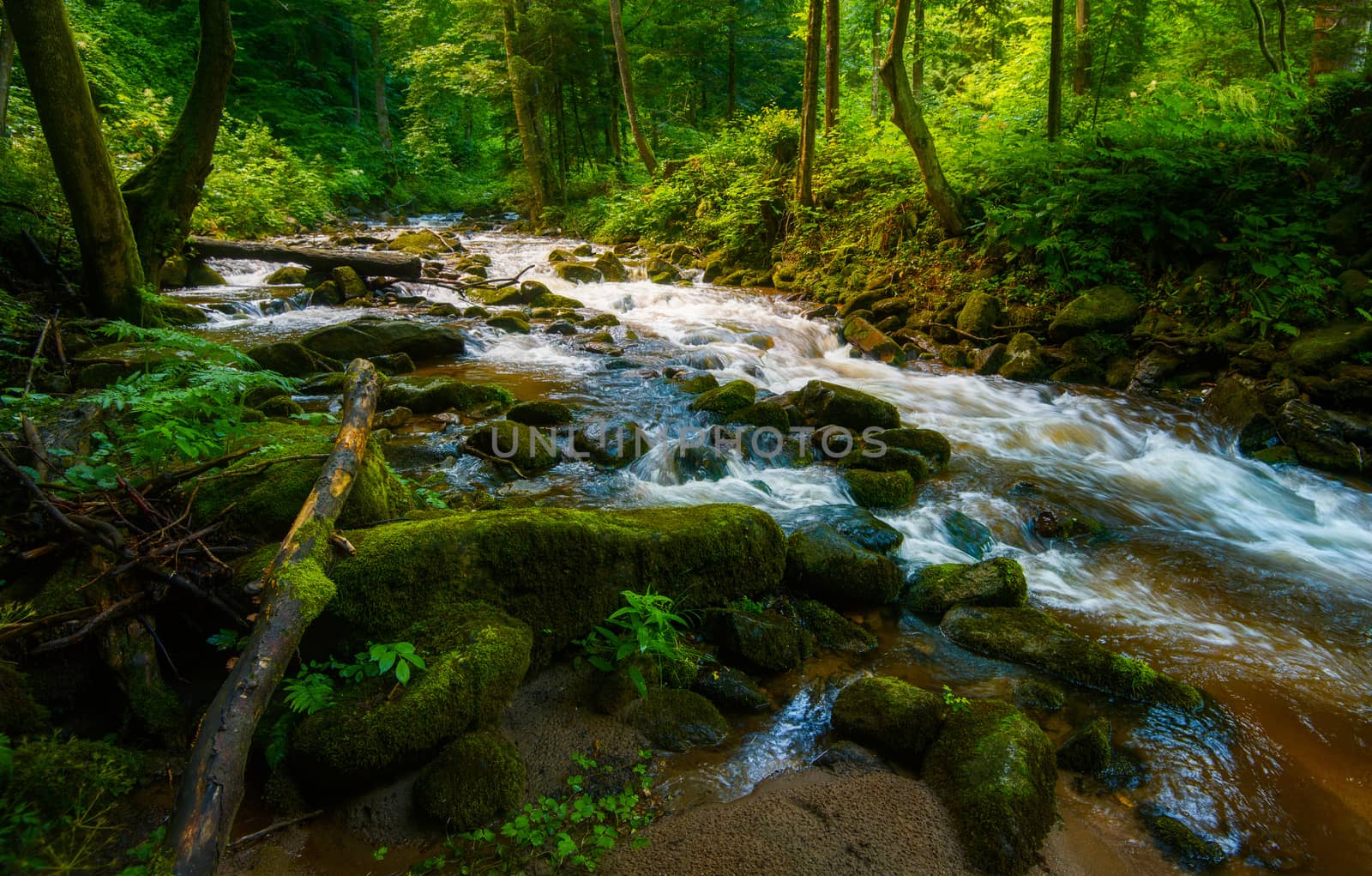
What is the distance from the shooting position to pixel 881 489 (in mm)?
5996

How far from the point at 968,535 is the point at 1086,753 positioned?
2627mm

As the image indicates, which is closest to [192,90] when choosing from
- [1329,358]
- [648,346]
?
[648,346]

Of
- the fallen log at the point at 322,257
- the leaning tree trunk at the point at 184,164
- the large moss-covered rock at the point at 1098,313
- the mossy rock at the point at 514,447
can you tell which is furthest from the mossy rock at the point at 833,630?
the fallen log at the point at 322,257

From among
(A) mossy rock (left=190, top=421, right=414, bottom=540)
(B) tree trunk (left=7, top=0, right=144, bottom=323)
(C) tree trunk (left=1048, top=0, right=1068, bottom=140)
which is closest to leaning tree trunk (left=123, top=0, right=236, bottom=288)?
(B) tree trunk (left=7, top=0, right=144, bottom=323)

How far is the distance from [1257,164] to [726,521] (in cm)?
1085

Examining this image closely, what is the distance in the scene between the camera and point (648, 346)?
10.9 m

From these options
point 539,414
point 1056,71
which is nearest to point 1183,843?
point 539,414

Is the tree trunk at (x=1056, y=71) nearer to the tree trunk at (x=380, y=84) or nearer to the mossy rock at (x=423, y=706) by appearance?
the mossy rock at (x=423, y=706)

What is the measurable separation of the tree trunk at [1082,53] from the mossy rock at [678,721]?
15696 mm

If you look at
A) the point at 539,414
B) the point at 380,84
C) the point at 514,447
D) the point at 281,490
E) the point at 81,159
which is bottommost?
the point at 514,447

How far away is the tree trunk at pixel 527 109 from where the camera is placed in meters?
21.3

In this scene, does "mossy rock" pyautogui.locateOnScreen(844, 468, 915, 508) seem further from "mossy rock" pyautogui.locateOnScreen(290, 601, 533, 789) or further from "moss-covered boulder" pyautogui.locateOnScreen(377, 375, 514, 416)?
"moss-covered boulder" pyautogui.locateOnScreen(377, 375, 514, 416)

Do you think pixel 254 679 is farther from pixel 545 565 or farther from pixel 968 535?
pixel 968 535

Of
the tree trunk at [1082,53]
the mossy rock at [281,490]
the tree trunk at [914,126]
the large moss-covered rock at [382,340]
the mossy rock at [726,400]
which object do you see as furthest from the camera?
the tree trunk at [1082,53]
